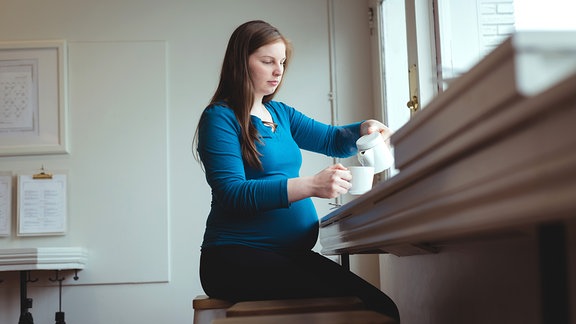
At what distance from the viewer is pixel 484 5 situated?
2369 mm

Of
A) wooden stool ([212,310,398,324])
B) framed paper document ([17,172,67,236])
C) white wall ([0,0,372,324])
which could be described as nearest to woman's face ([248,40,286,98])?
wooden stool ([212,310,398,324])

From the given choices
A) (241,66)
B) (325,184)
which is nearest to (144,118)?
(241,66)

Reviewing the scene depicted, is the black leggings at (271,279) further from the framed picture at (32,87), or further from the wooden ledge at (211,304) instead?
the framed picture at (32,87)

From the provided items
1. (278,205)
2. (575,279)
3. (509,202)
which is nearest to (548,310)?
(509,202)

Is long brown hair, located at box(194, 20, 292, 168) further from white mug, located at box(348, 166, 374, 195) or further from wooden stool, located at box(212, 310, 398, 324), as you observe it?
wooden stool, located at box(212, 310, 398, 324)

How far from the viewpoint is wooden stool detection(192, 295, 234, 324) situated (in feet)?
5.88

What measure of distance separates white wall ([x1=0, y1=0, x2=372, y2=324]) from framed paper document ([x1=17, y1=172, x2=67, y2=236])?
0.05 metres

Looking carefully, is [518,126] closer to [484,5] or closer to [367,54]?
[484,5]

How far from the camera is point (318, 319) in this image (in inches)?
51.4

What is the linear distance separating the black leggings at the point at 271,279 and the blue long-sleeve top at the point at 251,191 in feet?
0.16

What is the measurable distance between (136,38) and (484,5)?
7.22 feet

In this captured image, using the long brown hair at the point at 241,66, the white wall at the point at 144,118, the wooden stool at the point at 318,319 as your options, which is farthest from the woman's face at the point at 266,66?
the white wall at the point at 144,118

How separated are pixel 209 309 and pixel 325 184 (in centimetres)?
45

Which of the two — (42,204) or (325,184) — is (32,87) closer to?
(42,204)
